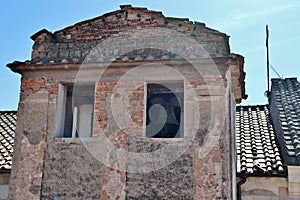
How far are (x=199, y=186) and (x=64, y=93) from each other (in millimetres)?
3374

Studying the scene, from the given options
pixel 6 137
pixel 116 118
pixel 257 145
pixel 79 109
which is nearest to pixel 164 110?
pixel 116 118

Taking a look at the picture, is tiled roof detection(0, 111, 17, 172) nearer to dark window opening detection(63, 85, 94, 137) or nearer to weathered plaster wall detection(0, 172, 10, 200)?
weathered plaster wall detection(0, 172, 10, 200)

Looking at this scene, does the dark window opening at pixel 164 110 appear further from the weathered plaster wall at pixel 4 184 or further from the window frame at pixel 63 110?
the weathered plaster wall at pixel 4 184

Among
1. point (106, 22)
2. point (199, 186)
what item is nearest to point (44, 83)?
point (106, 22)

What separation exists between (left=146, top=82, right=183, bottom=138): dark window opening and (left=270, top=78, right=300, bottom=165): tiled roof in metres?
2.47

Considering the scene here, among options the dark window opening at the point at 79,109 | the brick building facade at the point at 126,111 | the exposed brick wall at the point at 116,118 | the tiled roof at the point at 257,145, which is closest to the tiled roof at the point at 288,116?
the tiled roof at the point at 257,145

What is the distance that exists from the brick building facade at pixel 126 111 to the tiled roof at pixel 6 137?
2.13 metres

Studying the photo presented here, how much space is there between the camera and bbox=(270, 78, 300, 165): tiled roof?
8.74 m

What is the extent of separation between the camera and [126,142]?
25.5ft

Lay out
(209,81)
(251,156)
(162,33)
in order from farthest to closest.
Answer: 1. (251,156)
2. (162,33)
3. (209,81)

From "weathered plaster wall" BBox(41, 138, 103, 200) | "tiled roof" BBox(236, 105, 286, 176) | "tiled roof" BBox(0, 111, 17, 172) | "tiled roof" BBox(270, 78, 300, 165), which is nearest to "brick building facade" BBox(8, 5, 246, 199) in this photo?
"weathered plaster wall" BBox(41, 138, 103, 200)

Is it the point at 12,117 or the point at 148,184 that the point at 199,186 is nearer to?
the point at 148,184

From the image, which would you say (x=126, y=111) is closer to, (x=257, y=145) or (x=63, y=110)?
(x=63, y=110)

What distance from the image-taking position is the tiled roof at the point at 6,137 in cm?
1005
